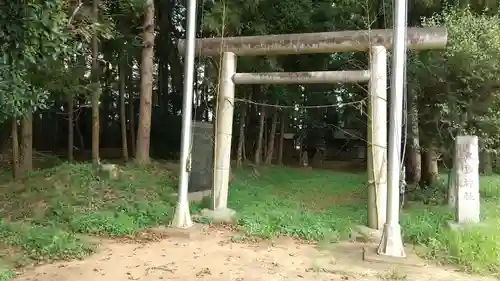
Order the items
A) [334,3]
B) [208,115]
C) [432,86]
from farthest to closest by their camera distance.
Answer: [208,115]
[334,3]
[432,86]

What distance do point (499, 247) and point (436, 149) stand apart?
433 centimetres

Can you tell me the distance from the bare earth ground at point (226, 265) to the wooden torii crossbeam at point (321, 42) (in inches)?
125

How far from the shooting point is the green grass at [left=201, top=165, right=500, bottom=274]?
5840mm

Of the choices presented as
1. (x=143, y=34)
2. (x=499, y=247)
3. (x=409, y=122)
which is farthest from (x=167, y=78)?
(x=499, y=247)

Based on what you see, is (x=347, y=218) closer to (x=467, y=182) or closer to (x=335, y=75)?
(x=467, y=182)

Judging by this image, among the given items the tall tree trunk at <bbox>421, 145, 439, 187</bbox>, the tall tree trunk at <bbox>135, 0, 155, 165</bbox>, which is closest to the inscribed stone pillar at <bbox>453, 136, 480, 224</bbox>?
the tall tree trunk at <bbox>421, 145, 439, 187</bbox>

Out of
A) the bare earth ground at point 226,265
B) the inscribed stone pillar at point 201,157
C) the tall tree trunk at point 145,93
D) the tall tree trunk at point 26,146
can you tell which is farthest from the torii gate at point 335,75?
the tall tree trunk at point 26,146

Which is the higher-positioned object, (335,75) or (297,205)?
(335,75)

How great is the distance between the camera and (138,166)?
10.9 m

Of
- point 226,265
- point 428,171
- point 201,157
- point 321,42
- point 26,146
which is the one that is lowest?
point 226,265

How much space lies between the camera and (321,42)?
24.5ft

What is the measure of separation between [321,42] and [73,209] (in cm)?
511

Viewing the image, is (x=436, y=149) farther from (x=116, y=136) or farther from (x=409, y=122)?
(x=116, y=136)

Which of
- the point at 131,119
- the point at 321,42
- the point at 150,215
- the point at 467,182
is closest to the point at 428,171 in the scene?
the point at 467,182
